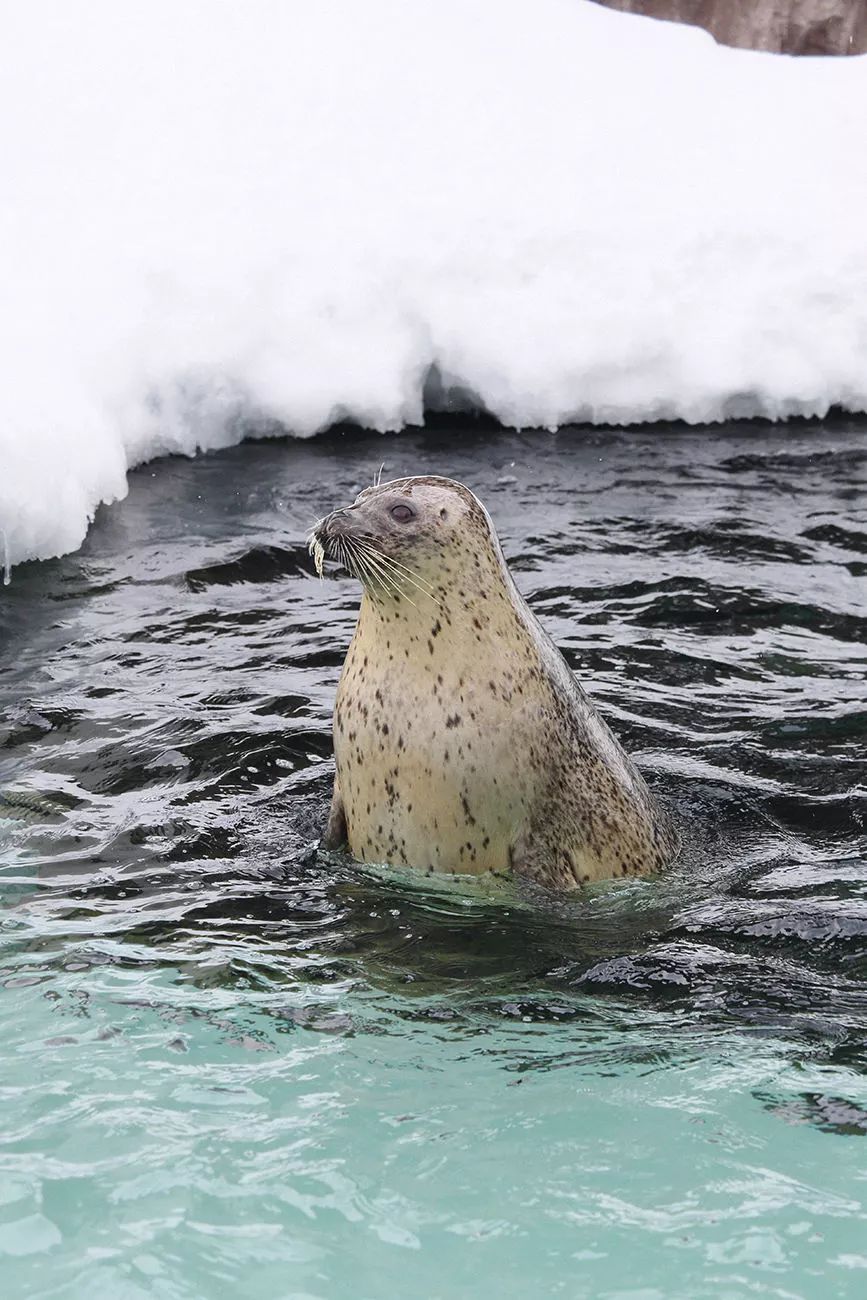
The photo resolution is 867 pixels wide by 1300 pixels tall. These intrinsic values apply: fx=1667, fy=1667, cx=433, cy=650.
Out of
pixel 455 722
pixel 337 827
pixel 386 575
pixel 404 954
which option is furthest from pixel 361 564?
pixel 404 954

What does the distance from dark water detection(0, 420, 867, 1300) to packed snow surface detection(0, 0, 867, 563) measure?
1.58 m

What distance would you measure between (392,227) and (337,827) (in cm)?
620

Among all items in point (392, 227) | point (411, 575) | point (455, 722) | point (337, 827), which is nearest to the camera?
point (455, 722)

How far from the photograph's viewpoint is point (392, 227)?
34.3ft

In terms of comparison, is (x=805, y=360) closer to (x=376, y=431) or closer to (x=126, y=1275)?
(x=376, y=431)

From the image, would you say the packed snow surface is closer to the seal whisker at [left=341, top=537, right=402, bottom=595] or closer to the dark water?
the dark water

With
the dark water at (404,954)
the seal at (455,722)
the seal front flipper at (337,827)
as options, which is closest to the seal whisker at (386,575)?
the seal at (455,722)

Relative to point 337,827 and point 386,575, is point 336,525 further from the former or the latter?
point 337,827

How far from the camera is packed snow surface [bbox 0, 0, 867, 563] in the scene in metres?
9.73

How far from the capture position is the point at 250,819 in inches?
218

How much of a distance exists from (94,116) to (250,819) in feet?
22.0

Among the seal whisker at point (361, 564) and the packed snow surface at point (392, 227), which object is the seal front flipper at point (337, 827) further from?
the packed snow surface at point (392, 227)

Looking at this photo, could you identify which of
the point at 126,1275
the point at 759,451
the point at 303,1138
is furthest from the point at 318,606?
the point at 126,1275

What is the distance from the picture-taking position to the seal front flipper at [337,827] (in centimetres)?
513
